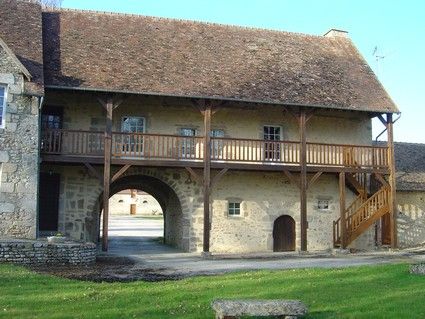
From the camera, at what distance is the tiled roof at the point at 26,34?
17078 millimetres

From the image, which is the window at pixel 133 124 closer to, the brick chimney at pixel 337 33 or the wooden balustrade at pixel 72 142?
the wooden balustrade at pixel 72 142

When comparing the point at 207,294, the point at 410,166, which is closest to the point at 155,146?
the point at 207,294

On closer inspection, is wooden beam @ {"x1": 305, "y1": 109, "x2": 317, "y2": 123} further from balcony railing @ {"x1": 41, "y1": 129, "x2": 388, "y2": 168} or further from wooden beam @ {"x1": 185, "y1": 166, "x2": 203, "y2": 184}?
wooden beam @ {"x1": 185, "y1": 166, "x2": 203, "y2": 184}

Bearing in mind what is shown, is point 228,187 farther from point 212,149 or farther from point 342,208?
point 342,208

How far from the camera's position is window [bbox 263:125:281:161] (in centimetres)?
2064

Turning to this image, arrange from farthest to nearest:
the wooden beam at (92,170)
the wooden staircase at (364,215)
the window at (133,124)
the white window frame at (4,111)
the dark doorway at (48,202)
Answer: the wooden staircase at (364,215) < the window at (133,124) < the dark doorway at (48,202) < the wooden beam at (92,170) < the white window frame at (4,111)

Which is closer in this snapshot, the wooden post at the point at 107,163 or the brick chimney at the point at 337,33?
the wooden post at the point at 107,163

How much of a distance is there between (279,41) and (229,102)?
5.21 m

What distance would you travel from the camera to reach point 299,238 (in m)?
21.2

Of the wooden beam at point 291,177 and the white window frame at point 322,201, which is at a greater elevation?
the wooden beam at point 291,177

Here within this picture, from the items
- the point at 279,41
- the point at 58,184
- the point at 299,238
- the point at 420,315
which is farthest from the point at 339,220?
the point at 420,315

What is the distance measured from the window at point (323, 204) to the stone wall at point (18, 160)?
434 inches

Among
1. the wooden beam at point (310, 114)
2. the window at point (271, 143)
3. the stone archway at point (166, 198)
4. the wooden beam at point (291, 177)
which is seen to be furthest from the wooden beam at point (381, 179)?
the stone archway at point (166, 198)

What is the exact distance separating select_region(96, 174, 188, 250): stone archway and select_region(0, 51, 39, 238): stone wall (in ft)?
11.4
